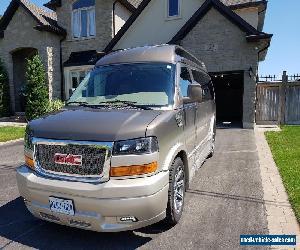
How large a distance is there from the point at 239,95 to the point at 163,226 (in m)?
17.7

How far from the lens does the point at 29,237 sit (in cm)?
399

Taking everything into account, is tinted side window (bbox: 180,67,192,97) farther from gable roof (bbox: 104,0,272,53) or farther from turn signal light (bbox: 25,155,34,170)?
gable roof (bbox: 104,0,272,53)

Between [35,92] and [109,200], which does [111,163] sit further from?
[35,92]

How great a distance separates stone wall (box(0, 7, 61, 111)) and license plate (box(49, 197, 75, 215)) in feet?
54.2

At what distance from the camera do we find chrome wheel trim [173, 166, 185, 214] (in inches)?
161

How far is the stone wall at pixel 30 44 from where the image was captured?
18.9 m

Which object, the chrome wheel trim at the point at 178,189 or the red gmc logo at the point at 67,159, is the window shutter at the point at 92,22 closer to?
the chrome wheel trim at the point at 178,189

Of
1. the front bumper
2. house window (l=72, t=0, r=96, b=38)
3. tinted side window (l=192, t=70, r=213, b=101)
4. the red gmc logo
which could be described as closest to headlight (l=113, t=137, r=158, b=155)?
the front bumper

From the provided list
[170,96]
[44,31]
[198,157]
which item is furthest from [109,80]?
[44,31]

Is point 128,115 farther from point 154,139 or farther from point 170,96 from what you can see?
point 170,96

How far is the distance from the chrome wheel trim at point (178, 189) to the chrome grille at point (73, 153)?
1168mm

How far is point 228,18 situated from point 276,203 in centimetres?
1129

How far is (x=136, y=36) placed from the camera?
17203 mm

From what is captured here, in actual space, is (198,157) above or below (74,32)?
below
